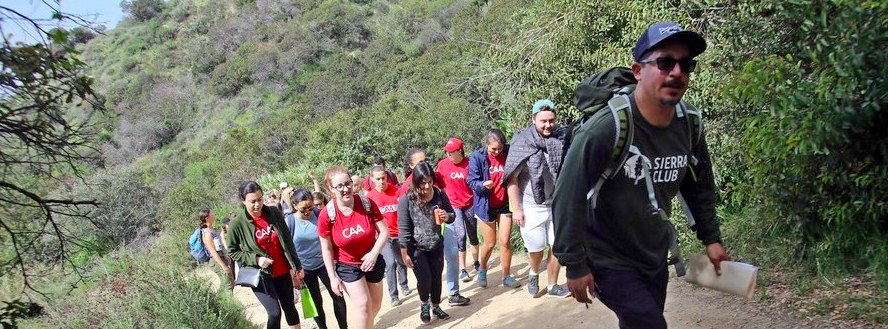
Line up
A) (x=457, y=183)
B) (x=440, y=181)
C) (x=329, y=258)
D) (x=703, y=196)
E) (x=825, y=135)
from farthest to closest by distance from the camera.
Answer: (x=457, y=183) < (x=440, y=181) < (x=329, y=258) < (x=825, y=135) < (x=703, y=196)

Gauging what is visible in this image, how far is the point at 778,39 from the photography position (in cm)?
564

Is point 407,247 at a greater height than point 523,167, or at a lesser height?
lesser

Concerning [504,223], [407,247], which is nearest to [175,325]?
[407,247]

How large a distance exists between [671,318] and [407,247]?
2496mm

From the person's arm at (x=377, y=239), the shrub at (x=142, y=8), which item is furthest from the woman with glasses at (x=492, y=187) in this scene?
the shrub at (x=142, y=8)

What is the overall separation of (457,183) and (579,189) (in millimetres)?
5343

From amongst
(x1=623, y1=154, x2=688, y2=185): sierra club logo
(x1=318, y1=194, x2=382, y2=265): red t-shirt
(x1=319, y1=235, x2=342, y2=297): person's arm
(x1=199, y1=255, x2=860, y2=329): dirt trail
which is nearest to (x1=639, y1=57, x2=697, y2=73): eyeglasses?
(x1=623, y1=154, x2=688, y2=185): sierra club logo

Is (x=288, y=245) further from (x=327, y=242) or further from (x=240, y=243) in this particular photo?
(x=327, y=242)

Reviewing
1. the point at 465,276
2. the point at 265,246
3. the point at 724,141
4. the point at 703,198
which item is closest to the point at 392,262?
the point at 465,276

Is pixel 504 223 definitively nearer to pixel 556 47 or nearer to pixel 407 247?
pixel 407 247

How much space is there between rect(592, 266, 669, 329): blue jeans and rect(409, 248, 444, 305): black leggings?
3.75 metres

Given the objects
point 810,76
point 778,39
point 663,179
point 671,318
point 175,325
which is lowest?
point 671,318

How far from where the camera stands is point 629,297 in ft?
9.52

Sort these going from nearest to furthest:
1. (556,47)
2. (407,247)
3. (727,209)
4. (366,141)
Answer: (407,247) < (727,209) < (556,47) < (366,141)
